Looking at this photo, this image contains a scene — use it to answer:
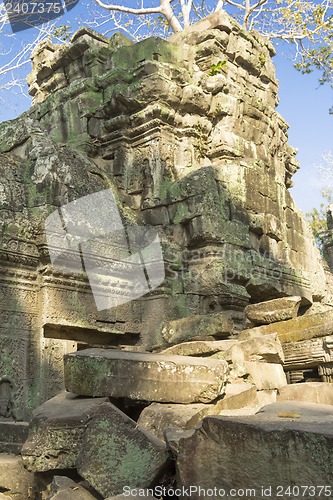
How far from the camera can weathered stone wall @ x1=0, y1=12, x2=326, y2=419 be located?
21.3 ft

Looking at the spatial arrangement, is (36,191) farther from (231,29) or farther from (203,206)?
(231,29)

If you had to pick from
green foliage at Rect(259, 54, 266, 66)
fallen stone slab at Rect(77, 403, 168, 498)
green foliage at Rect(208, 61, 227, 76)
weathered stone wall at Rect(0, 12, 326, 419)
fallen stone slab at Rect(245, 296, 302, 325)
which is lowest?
fallen stone slab at Rect(77, 403, 168, 498)

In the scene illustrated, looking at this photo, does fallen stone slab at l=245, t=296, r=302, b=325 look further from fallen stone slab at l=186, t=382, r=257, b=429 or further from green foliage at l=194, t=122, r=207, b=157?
green foliage at l=194, t=122, r=207, b=157

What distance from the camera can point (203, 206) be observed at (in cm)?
813

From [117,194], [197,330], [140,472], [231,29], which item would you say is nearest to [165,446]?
[140,472]

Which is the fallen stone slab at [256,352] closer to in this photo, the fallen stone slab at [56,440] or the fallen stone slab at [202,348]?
the fallen stone slab at [202,348]

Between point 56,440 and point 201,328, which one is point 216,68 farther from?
point 56,440

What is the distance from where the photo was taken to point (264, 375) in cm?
518

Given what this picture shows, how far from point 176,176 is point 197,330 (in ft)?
10.2

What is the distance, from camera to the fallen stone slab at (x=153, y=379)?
12.7 feet

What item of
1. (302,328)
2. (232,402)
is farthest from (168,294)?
(232,402)

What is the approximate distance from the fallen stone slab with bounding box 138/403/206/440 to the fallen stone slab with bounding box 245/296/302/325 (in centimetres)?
309

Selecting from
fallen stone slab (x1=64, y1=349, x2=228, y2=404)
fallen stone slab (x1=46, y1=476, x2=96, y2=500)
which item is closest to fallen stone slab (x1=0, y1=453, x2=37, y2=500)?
fallen stone slab (x1=46, y1=476, x2=96, y2=500)

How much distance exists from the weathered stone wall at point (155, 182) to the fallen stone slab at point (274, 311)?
0.44 meters
